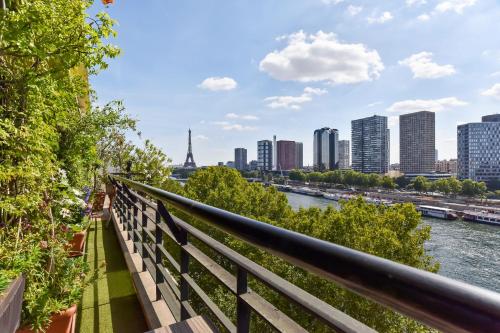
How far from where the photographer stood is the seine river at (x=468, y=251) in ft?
75.2

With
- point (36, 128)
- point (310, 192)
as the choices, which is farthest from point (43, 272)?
point (310, 192)

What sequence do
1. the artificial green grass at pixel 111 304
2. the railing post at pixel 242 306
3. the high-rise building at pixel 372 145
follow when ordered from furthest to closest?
the high-rise building at pixel 372 145 < the artificial green grass at pixel 111 304 < the railing post at pixel 242 306

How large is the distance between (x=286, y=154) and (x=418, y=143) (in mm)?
57795

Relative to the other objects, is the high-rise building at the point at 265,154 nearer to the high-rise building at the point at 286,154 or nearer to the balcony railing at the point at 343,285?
the high-rise building at the point at 286,154

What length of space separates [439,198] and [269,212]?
195 feet

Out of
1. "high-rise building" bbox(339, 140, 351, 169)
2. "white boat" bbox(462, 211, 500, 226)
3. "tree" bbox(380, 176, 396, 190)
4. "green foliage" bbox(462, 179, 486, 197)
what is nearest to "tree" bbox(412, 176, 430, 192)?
"tree" bbox(380, 176, 396, 190)

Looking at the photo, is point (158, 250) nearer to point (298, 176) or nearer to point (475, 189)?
point (475, 189)

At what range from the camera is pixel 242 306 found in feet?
3.49

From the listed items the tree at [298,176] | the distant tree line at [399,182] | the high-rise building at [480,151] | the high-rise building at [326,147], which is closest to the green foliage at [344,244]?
the distant tree line at [399,182]

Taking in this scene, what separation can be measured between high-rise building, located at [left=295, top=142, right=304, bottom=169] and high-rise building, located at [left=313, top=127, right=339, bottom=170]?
530 inches

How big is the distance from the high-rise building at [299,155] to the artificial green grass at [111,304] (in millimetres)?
148665

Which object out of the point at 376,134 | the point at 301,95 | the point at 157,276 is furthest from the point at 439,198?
the point at 157,276

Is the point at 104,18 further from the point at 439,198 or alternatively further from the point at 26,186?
the point at 439,198

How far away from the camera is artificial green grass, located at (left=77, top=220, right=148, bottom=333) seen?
2533 mm
